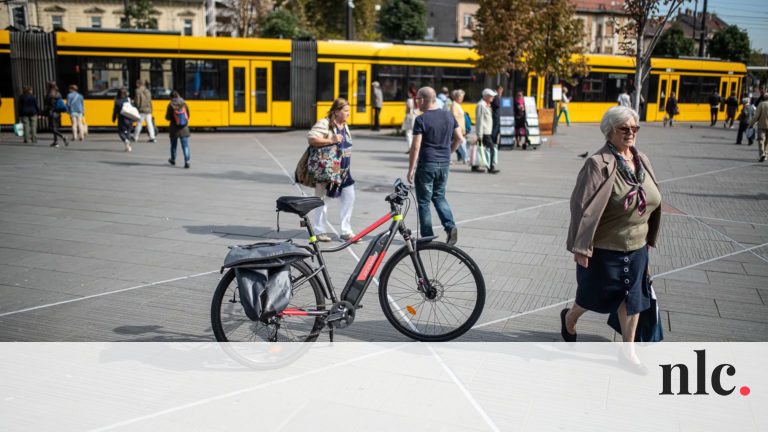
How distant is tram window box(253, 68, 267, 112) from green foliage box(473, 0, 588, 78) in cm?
747

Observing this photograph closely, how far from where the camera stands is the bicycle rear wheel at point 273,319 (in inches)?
164

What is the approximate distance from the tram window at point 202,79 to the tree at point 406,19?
41324 millimetres

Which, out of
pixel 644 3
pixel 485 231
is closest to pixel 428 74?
pixel 644 3

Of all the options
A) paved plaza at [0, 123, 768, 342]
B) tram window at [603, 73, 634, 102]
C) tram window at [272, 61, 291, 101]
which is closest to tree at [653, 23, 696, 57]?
tram window at [603, 73, 634, 102]

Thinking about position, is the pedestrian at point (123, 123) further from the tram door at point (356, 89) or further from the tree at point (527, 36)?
the tree at point (527, 36)

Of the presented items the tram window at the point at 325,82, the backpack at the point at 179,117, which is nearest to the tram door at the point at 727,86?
the tram window at the point at 325,82

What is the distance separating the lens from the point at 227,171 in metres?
13.9

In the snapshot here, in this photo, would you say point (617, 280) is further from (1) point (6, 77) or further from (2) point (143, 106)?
(1) point (6, 77)

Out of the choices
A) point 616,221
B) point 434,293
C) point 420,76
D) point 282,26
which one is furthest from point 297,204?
point 282,26

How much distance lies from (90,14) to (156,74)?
44762 mm

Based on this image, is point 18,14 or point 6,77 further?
point 18,14

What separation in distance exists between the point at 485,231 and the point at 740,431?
5098 mm

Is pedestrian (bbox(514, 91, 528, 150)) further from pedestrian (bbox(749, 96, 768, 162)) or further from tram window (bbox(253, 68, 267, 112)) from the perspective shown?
tram window (bbox(253, 68, 267, 112))

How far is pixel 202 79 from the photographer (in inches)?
895
